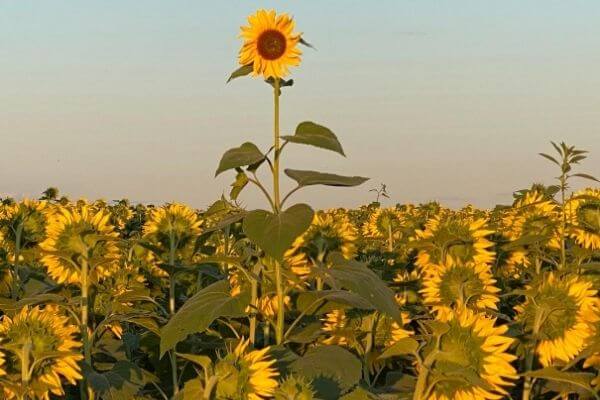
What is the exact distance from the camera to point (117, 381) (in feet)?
10.8

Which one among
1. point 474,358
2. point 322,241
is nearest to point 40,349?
point 474,358

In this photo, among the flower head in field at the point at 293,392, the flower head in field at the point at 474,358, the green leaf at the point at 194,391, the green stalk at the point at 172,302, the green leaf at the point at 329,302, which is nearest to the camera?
the flower head in field at the point at 293,392

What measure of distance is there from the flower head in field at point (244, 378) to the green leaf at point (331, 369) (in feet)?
1.31

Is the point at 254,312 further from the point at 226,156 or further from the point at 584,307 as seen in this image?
the point at 584,307

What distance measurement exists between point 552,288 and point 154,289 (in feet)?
9.18

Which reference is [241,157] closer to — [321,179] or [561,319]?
[321,179]

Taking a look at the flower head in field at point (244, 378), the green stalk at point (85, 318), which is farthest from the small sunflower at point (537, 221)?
the flower head in field at point (244, 378)

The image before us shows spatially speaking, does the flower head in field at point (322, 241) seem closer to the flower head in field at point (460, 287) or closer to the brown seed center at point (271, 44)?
the flower head in field at point (460, 287)

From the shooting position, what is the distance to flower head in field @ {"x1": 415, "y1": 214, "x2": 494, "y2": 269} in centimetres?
414

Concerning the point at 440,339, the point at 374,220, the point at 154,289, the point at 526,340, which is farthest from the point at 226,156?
the point at 374,220

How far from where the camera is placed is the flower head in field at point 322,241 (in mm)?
3998

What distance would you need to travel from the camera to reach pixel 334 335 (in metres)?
3.58

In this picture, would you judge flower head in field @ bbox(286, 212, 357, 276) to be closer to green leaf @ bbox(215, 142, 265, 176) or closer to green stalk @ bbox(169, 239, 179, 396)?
green stalk @ bbox(169, 239, 179, 396)

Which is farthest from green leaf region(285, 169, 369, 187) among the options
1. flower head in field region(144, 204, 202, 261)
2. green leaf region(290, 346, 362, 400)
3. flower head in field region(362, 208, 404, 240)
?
flower head in field region(362, 208, 404, 240)
